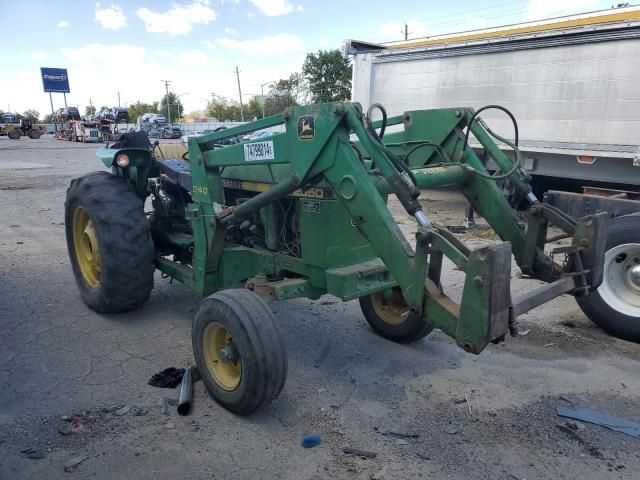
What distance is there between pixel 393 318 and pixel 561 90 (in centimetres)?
545

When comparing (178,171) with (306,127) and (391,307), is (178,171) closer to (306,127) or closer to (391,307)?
(306,127)

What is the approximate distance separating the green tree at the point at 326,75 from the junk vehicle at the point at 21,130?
26340 mm

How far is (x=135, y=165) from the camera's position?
4.79m

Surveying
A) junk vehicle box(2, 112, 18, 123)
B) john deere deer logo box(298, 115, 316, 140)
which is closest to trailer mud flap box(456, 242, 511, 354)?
john deere deer logo box(298, 115, 316, 140)

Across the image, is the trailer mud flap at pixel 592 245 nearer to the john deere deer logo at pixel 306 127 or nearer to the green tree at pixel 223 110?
the john deere deer logo at pixel 306 127

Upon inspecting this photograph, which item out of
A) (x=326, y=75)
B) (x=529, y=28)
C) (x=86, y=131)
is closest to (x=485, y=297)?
(x=529, y=28)

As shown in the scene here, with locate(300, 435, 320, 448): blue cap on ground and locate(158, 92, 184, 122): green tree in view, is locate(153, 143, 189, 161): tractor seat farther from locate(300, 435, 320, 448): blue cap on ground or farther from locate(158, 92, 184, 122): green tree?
locate(158, 92, 184, 122): green tree

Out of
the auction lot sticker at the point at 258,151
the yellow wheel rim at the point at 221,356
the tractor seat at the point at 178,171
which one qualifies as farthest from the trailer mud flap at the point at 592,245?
the tractor seat at the point at 178,171

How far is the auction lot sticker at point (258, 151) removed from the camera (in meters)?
3.47

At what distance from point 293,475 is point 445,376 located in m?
1.51

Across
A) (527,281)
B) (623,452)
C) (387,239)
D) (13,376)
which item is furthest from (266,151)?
(527,281)

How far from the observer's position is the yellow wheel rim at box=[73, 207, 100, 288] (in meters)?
5.02

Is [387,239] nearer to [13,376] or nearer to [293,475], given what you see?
[293,475]

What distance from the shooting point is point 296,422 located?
3199mm
